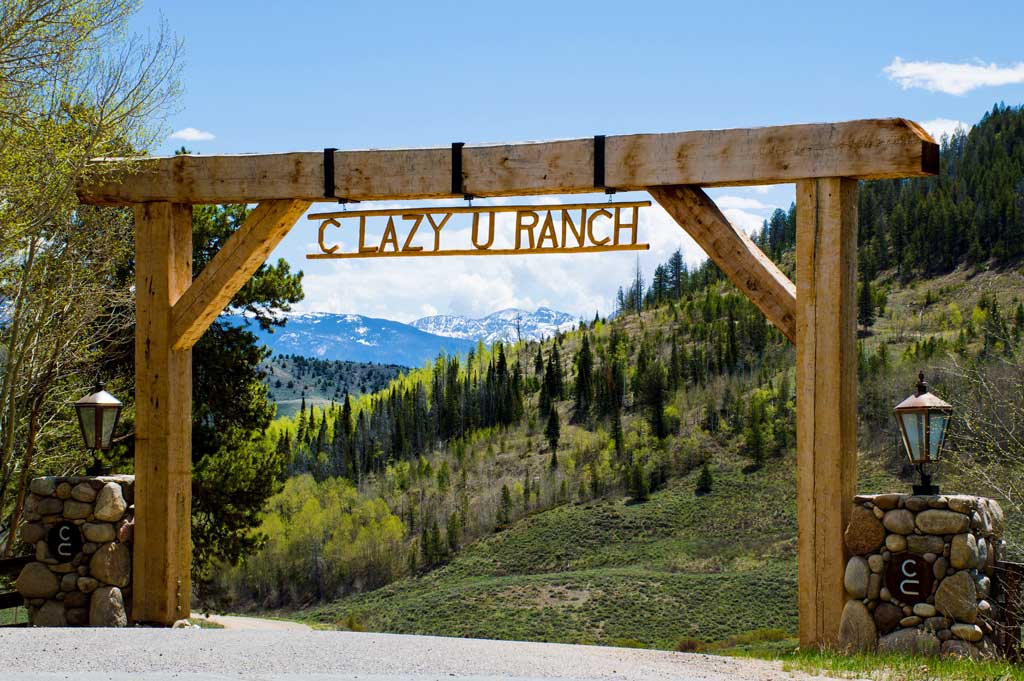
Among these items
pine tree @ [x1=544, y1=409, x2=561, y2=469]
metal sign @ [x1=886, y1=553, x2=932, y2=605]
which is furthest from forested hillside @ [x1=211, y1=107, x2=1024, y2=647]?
metal sign @ [x1=886, y1=553, x2=932, y2=605]

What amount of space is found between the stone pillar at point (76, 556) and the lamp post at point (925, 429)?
212 inches

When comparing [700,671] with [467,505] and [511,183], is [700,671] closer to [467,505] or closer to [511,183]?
[511,183]

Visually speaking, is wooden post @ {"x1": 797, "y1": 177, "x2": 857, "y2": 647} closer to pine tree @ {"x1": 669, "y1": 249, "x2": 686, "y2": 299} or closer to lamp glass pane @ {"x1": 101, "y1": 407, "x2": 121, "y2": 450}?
lamp glass pane @ {"x1": 101, "y1": 407, "x2": 121, "y2": 450}

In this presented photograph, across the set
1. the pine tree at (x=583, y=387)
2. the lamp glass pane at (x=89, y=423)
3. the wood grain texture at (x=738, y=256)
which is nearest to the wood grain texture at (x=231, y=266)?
the lamp glass pane at (x=89, y=423)

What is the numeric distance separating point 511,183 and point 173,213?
8.37ft

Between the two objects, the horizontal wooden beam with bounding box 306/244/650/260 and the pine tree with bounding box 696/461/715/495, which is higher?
the horizontal wooden beam with bounding box 306/244/650/260

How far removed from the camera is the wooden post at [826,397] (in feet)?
22.7

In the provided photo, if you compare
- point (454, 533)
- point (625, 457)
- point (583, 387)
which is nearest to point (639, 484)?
point (625, 457)

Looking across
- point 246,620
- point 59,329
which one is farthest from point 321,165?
point 246,620

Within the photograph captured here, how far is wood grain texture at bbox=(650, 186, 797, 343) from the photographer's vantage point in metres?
7.23

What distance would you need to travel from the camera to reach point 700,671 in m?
5.85

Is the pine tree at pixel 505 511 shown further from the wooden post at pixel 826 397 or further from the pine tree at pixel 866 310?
the wooden post at pixel 826 397

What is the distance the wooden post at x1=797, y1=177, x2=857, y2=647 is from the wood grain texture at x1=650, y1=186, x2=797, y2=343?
0.50 feet

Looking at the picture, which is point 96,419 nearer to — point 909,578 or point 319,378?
point 909,578
